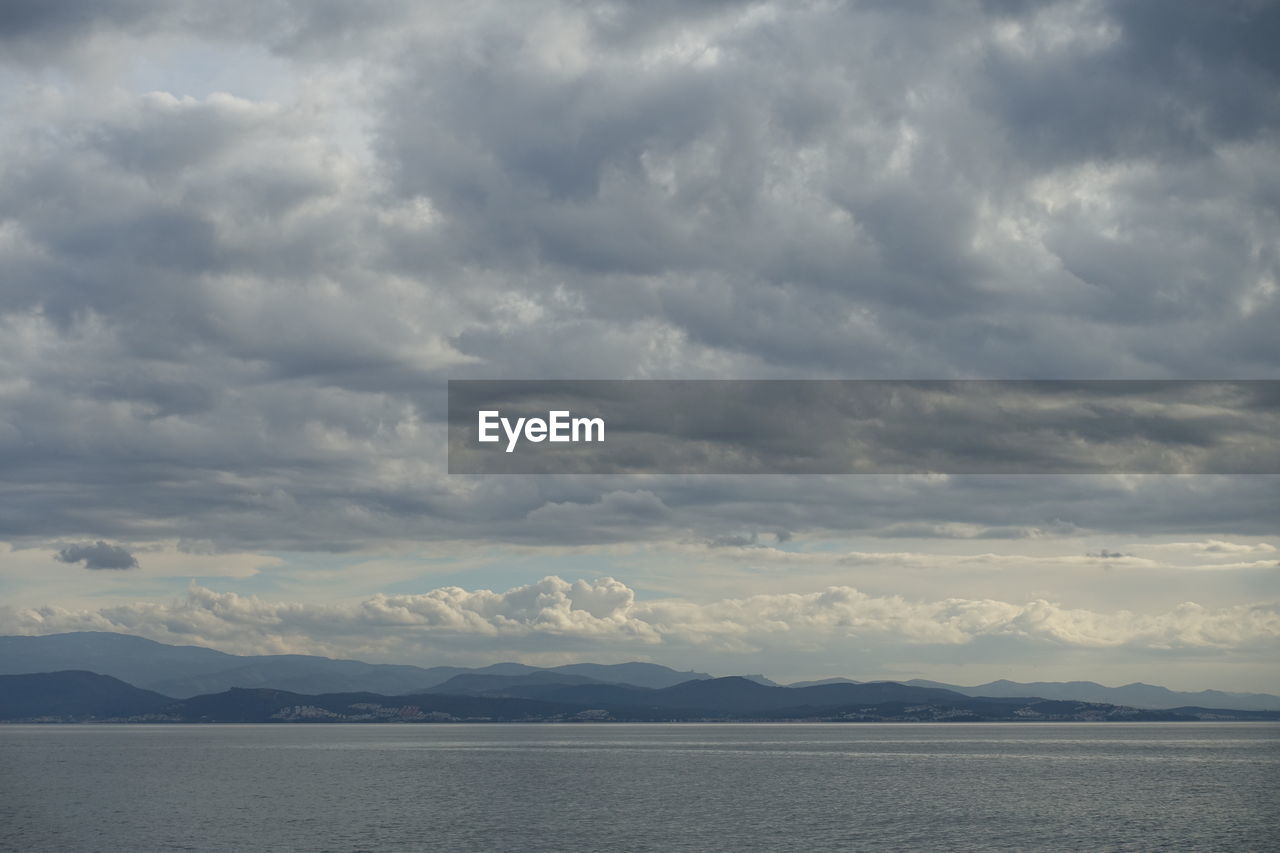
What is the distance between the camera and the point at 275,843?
127 meters

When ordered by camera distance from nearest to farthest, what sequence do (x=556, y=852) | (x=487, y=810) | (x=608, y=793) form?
(x=556, y=852) → (x=487, y=810) → (x=608, y=793)

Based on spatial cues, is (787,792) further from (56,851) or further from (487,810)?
(56,851)

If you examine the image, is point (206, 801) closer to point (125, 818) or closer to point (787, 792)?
point (125, 818)

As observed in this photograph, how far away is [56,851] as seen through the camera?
12162cm

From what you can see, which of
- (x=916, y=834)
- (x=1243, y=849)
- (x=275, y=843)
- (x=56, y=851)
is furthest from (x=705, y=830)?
(x=56, y=851)

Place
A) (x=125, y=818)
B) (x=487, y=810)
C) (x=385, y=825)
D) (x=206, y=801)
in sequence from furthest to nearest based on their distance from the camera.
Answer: (x=206, y=801) < (x=487, y=810) < (x=125, y=818) < (x=385, y=825)

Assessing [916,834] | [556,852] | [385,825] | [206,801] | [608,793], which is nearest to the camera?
[556,852]

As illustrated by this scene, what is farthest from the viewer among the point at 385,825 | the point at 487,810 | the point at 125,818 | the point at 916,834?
the point at 487,810

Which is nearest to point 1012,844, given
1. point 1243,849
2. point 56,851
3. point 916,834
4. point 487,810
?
point 916,834

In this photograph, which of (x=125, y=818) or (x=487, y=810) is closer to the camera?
(x=125, y=818)

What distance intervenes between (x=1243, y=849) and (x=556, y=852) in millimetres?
72450

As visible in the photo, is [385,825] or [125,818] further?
[125,818]

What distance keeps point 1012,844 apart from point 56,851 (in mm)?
102033

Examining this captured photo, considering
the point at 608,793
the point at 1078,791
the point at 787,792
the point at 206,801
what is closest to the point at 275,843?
the point at 206,801
